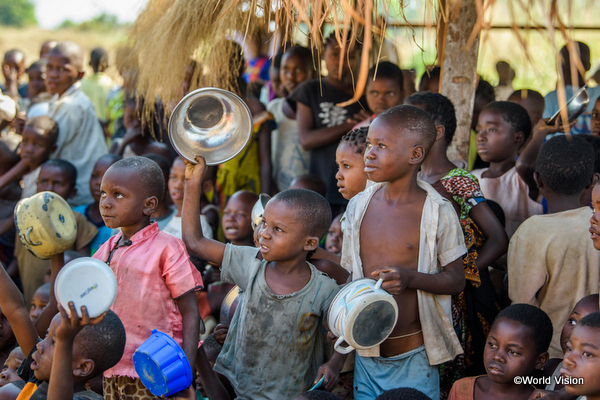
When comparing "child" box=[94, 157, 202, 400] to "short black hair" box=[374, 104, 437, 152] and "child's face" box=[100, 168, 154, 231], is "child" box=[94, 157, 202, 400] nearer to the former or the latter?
"child's face" box=[100, 168, 154, 231]

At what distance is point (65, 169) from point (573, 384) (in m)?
3.78

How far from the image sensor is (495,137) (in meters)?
3.49

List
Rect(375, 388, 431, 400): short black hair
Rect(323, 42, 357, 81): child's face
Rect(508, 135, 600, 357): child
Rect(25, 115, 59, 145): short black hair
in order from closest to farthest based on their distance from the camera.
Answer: Rect(375, 388, 431, 400): short black hair
Rect(508, 135, 600, 357): child
Rect(323, 42, 357, 81): child's face
Rect(25, 115, 59, 145): short black hair

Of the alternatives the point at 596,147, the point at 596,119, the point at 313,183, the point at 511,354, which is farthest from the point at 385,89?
the point at 511,354

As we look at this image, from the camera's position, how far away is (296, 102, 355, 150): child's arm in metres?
4.16

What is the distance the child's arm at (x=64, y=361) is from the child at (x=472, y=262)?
1559mm

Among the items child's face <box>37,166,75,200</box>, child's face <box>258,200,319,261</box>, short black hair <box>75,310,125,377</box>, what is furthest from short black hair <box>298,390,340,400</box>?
child's face <box>37,166,75,200</box>

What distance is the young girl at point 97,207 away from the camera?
14.4 ft

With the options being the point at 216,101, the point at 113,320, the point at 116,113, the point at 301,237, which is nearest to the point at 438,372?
the point at 301,237

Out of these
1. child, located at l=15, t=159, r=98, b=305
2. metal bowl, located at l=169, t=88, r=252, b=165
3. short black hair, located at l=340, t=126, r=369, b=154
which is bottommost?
child, located at l=15, t=159, r=98, b=305

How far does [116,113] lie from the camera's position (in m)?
6.64

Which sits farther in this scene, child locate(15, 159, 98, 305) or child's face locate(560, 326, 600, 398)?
child locate(15, 159, 98, 305)

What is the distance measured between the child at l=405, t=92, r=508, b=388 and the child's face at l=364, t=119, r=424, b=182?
0.45 metres

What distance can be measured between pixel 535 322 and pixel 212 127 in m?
1.62
